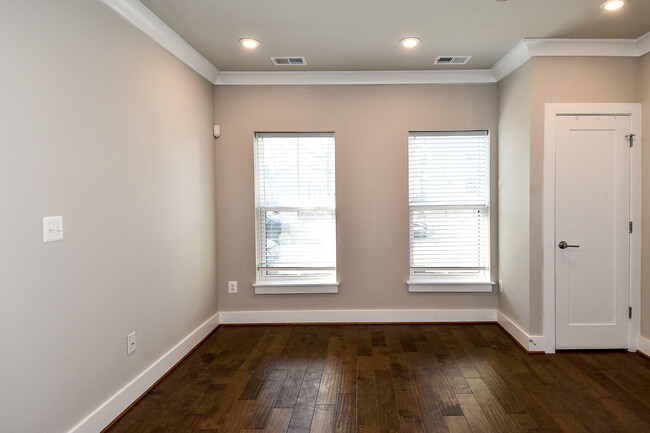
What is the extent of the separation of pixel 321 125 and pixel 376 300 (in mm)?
1884

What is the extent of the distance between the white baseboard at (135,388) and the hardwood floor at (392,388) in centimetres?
7

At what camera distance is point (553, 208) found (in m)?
3.38

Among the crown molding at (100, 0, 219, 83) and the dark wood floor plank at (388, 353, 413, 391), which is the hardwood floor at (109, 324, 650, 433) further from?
the crown molding at (100, 0, 219, 83)

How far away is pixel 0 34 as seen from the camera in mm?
1682

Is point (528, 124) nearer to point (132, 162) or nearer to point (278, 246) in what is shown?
point (278, 246)

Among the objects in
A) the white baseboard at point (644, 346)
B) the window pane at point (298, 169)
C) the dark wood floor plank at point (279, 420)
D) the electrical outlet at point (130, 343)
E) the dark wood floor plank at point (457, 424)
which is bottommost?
the dark wood floor plank at point (457, 424)

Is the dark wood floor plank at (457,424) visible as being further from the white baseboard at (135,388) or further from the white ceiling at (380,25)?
the white ceiling at (380,25)

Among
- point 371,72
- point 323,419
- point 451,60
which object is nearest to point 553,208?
point 451,60

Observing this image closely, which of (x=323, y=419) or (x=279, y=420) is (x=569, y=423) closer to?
(x=323, y=419)

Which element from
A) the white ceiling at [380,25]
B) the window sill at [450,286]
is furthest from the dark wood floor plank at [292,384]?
the white ceiling at [380,25]

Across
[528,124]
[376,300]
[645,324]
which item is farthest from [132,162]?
[645,324]

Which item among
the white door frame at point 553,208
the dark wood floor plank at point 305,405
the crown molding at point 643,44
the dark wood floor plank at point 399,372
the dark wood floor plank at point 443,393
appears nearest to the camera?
the dark wood floor plank at point 305,405

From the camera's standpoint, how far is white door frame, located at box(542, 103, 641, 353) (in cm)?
335

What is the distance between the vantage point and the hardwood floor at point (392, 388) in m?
2.36
